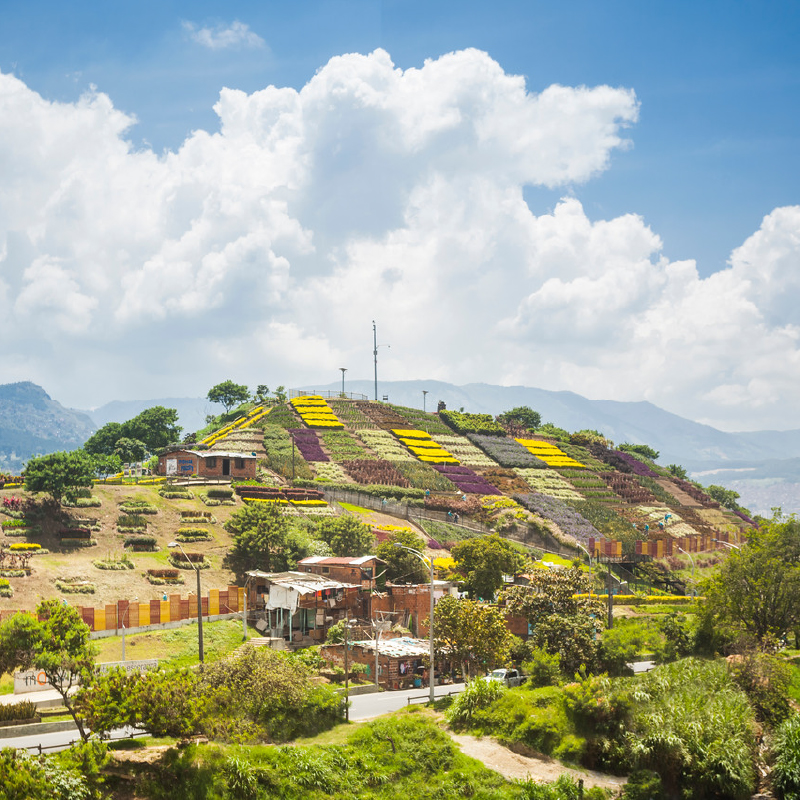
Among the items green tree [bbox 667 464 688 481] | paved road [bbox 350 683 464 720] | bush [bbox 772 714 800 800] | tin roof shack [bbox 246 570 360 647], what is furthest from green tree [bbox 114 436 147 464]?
bush [bbox 772 714 800 800]

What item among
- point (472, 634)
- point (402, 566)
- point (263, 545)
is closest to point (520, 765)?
point (472, 634)

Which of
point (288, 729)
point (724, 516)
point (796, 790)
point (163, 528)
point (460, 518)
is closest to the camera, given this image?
point (796, 790)

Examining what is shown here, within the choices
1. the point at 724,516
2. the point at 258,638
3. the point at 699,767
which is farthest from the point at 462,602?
the point at 724,516

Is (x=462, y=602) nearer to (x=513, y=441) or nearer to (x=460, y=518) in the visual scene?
(x=460, y=518)

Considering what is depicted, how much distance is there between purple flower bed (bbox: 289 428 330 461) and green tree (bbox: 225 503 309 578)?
113 ft

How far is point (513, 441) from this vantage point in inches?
5010

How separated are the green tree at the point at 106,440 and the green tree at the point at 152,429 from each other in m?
1.14

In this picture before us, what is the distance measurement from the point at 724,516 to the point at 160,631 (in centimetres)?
8462

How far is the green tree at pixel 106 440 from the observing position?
389 ft

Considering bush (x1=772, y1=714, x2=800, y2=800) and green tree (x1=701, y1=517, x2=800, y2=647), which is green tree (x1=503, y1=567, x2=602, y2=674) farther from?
bush (x1=772, y1=714, x2=800, y2=800)

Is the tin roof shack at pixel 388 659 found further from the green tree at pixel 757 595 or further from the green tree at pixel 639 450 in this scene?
the green tree at pixel 639 450

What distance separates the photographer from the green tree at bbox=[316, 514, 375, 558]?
66.9 meters

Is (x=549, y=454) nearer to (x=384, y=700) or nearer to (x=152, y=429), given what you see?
(x=152, y=429)

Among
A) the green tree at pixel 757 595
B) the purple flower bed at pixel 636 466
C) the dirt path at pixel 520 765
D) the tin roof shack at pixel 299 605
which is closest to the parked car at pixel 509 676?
the dirt path at pixel 520 765
